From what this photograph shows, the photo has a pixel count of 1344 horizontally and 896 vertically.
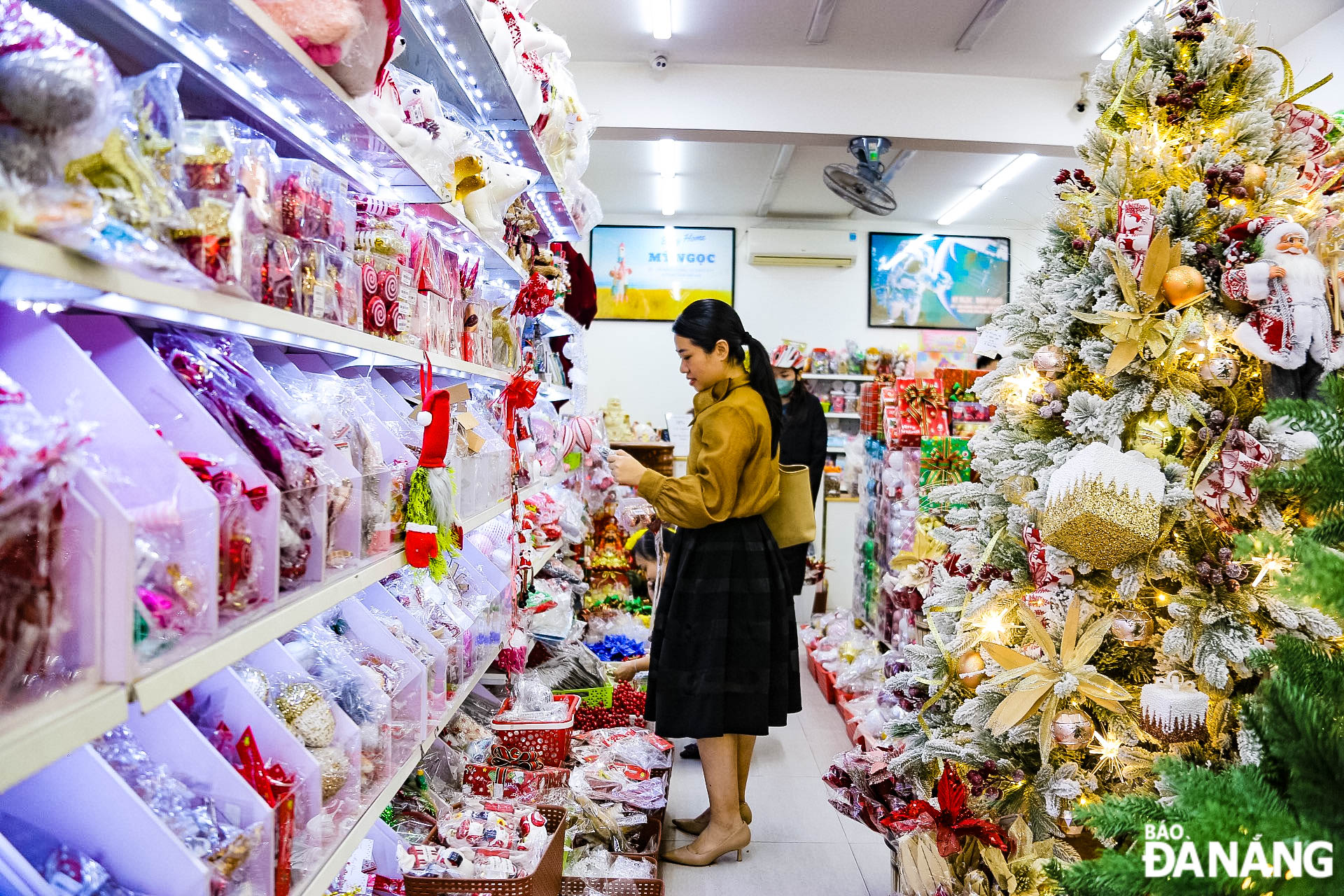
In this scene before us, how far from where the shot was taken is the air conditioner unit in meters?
7.96

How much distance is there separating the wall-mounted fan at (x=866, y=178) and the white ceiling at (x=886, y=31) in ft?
1.42

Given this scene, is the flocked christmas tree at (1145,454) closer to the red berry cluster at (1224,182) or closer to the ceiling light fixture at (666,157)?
the red berry cluster at (1224,182)

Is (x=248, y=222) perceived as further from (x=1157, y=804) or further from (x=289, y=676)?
(x=1157, y=804)

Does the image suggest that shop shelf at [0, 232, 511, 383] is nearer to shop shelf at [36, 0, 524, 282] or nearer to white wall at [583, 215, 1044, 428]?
shop shelf at [36, 0, 524, 282]

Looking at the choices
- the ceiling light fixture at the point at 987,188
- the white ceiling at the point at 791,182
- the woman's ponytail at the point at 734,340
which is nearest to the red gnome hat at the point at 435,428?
the woman's ponytail at the point at 734,340

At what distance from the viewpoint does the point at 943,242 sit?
8.24 meters

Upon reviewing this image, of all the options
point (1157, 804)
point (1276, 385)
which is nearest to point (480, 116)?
point (1276, 385)

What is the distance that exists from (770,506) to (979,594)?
84 centimetres

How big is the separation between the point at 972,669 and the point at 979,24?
3.61m

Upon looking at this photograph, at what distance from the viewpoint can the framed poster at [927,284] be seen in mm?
Result: 8188

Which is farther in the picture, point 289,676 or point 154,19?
point 289,676

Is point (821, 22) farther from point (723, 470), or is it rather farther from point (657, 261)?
point (657, 261)

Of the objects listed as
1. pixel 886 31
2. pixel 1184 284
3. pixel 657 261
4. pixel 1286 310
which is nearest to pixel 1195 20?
pixel 1184 284

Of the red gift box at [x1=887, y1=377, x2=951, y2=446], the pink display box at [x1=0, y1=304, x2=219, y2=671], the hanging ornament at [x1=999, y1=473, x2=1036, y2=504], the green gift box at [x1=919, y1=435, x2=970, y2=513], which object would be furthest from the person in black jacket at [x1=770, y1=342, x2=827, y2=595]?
the pink display box at [x1=0, y1=304, x2=219, y2=671]
